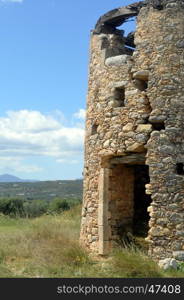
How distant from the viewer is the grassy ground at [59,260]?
7.89 m

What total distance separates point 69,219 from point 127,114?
6898 mm

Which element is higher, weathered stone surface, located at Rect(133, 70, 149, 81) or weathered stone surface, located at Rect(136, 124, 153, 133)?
weathered stone surface, located at Rect(133, 70, 149, 81)

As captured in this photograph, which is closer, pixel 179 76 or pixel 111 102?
pixel 179 76

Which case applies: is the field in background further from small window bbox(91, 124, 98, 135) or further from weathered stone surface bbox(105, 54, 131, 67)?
weathered stone surface bbox(105, 54, 131, 67)

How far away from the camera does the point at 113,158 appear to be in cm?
988

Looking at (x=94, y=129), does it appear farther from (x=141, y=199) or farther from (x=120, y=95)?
(x=141, y=199)

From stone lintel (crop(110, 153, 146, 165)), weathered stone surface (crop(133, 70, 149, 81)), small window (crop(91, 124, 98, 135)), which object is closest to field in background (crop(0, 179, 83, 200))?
small window (crop(91, 124, 98, 135))

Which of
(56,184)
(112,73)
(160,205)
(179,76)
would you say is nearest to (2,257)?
(160,205)

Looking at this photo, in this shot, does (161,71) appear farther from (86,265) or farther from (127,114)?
(86,265)

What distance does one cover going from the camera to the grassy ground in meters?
7.89

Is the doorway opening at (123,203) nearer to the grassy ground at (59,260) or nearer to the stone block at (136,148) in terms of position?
the stone block at (136,148)

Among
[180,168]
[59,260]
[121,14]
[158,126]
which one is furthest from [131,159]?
[121,14]

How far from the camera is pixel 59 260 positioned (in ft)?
29.0

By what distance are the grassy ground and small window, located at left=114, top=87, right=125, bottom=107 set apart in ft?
11.2
